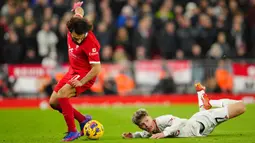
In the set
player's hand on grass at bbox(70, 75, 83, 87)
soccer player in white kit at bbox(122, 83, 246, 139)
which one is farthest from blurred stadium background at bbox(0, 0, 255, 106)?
soccer player in white kit at bbox(122, 83, 246, 139)

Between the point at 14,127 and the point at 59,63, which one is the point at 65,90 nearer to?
the point at 14,127

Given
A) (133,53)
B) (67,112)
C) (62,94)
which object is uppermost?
(133,53)

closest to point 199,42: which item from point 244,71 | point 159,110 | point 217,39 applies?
point 217,39

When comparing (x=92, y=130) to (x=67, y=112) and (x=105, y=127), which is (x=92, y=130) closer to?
(x=67, y=112)

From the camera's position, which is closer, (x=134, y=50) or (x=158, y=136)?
(x=158, y=136)

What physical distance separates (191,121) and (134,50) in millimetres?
13335

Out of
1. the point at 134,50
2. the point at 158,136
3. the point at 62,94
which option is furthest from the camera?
the point at 134,50

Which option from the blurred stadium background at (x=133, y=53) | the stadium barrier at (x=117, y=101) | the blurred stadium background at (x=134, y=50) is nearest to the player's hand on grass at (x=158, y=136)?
the blurred stadium background at (x=133, y=53)

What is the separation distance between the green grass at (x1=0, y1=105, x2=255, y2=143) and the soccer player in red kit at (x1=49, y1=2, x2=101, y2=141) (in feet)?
1.83

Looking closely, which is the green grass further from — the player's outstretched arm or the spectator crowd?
the spectator crowd

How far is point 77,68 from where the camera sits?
12023mm

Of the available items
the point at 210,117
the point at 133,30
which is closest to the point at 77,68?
the point at 210,117

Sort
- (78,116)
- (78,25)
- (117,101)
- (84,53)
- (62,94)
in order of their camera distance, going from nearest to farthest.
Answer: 1. (78,25)
2. (62,94)
3. (84,53)
4. (78,116)
5. (117,101)

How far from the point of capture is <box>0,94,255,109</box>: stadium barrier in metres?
23.3
